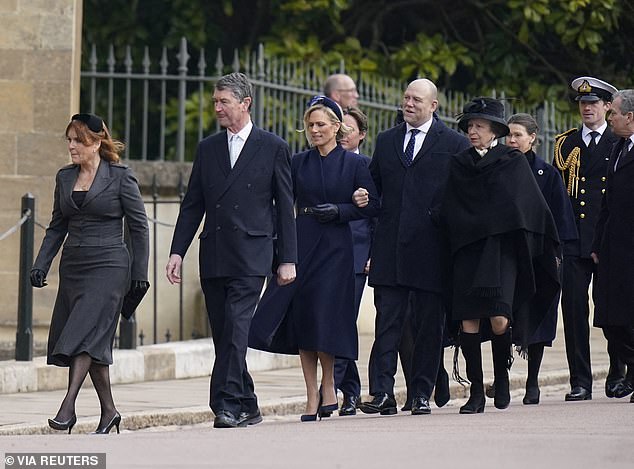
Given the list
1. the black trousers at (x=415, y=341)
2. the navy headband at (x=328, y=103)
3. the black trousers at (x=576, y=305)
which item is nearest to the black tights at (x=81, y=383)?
the black trousers at (x=415, y=341)

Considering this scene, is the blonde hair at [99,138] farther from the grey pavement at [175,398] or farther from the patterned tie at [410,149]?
the patterned tie at [410,149]

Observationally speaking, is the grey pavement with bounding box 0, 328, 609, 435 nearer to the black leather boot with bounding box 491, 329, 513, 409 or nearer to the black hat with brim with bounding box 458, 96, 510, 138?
the black leather boot with bounding box 491, 329, 513, 409

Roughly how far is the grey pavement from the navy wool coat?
92cm

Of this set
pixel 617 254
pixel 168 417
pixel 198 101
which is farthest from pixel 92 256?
pixel 198 101

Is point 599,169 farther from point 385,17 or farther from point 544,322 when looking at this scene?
point 385,17

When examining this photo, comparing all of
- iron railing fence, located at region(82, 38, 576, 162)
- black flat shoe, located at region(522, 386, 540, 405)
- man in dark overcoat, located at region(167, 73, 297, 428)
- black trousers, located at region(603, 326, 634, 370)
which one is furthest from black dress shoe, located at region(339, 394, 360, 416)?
iron railing fence, located at region(82, 38, 576, 162)

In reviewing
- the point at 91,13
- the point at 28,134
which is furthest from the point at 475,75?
the point at 28,134

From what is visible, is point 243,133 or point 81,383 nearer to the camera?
point 81,383

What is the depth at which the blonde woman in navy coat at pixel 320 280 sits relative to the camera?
10438mm

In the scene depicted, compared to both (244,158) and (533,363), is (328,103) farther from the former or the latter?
(533,363)

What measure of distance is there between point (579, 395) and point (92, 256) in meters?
3.42

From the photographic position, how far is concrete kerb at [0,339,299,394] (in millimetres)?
12141

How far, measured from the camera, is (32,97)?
14.3 meters

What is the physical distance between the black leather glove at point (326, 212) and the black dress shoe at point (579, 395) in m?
2.23
